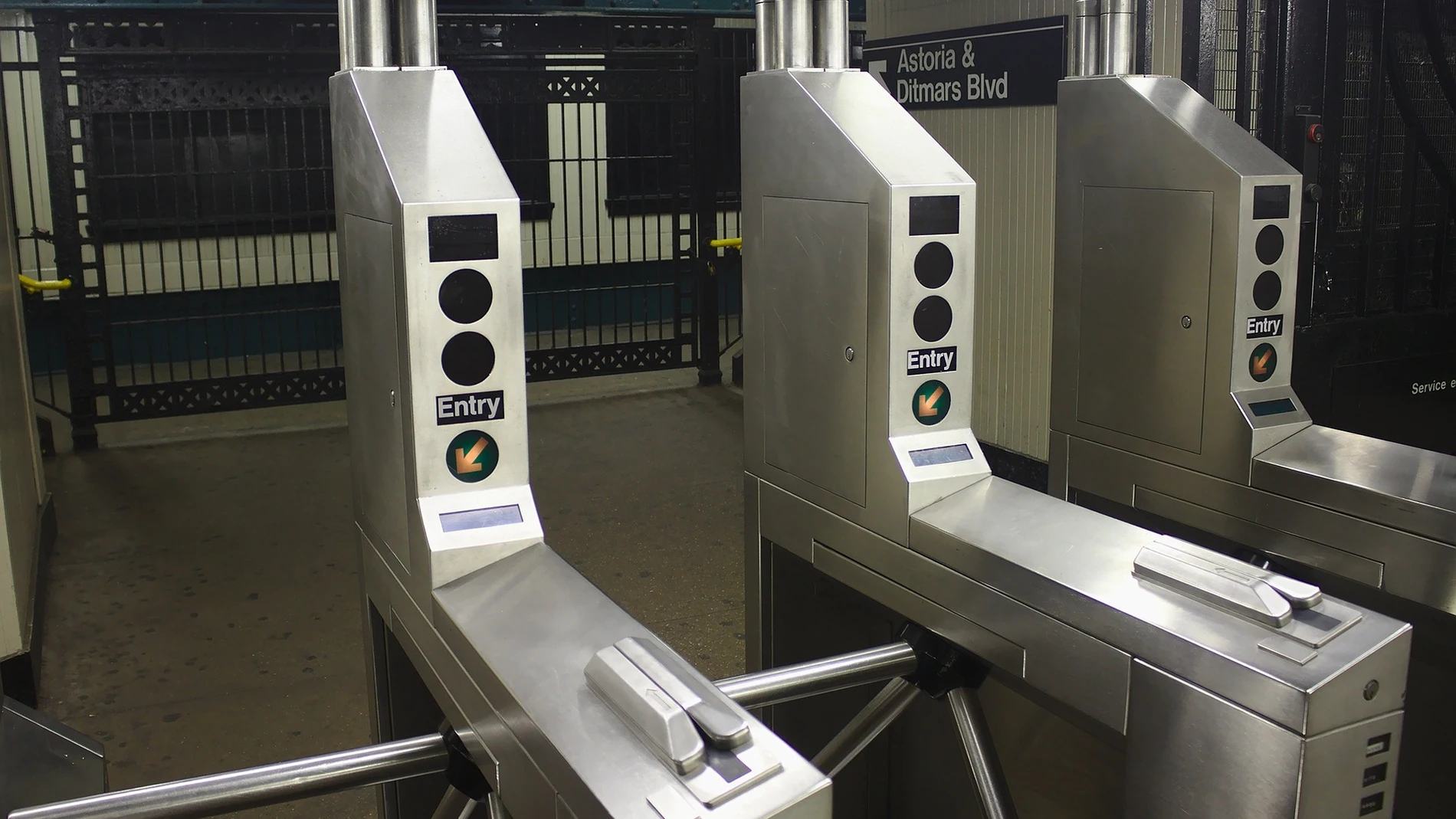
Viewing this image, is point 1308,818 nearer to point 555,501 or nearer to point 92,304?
point 555,501

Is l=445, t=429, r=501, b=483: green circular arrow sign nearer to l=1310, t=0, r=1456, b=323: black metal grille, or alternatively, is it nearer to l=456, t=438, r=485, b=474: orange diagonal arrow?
l=456, t=438, r=485, b=474: orange diagonal arrow

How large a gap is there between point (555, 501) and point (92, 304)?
9.97 feet

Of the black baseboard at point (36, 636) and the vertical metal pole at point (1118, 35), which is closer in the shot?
the vertical metal pole at point (1118, 35)

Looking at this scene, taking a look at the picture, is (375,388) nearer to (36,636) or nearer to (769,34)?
(769,34)

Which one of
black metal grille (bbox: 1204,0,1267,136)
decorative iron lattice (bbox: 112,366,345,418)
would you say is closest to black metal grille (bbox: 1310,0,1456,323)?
black metal grille (bbox: 1204,0,1267,136)

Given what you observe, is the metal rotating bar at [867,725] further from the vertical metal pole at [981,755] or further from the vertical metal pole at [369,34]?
the vertical metal pole at [369,34]

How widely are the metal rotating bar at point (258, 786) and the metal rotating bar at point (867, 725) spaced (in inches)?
24.8

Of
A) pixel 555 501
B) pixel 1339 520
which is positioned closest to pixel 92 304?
pixel 555 501

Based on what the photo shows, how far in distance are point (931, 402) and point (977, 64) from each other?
7.22 ft

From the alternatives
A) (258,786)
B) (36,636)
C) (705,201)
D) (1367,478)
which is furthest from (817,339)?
(705,201)

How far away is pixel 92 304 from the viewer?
6004mm

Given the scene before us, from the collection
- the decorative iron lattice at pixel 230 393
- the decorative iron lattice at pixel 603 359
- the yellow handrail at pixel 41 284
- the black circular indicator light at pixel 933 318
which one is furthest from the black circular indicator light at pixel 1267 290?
the yellow handrail at pixel 41 284

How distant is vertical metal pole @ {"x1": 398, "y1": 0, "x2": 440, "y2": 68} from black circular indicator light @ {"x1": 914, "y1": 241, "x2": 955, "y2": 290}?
0.68 meters

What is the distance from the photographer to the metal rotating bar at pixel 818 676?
1522 millimetres
